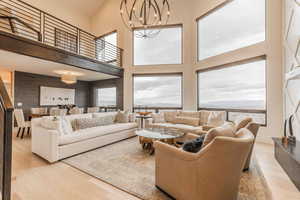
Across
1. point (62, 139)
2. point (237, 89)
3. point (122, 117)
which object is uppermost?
point (237, 89)

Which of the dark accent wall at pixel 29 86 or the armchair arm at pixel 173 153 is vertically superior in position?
the dark accent wall at pixel 29 86

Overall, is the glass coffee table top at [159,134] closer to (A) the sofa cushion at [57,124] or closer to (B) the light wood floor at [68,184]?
(B) the light wood floor at [68,184]

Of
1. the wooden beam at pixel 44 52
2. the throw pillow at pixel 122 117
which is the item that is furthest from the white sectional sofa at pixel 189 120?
the wooden beam at pixel 44 52

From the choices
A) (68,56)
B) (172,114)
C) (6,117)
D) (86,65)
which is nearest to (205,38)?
(172,114)

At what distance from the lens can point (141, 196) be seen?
1.82 meters

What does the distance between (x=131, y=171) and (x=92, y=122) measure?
2.18 metres

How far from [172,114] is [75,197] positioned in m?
3.75

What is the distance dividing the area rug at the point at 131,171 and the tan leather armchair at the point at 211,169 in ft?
1.48

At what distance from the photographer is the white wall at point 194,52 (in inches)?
142

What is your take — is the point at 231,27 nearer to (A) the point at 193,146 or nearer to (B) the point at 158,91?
(B) the point at 158,91

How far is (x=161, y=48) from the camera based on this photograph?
6.36m

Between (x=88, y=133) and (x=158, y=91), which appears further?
(x=158, y=91)

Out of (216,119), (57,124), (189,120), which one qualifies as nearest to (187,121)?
(189,120)

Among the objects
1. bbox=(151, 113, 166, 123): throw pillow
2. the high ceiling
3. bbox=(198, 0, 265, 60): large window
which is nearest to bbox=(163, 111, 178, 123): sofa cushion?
bbox=(151, 113, 166, 123): throw pillow
